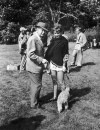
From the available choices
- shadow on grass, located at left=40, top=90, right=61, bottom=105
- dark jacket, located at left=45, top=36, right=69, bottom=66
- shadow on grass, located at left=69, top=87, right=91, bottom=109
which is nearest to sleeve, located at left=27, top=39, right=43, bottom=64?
dark jacket, located at left=45, top=36, right=69, bottom=66

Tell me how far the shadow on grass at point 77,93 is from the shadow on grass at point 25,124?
1.36m

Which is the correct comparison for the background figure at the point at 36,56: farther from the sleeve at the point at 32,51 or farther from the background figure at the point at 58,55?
the background figure at the point at 58,55

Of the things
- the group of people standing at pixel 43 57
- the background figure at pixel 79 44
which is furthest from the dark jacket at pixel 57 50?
the background figure at pixel 79 44

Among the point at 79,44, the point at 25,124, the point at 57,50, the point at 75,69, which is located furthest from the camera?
the point at 79,44

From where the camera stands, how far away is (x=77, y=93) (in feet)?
24.2

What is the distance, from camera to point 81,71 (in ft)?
34.4

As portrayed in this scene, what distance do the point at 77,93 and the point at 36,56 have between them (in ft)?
8.31

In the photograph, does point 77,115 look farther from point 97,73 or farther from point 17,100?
point 97,73

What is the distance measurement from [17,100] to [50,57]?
1626mm

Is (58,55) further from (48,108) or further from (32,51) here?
(48,108)

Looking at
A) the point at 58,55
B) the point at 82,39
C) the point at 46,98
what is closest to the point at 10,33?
the point at 82,39

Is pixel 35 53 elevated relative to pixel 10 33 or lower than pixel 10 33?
lower

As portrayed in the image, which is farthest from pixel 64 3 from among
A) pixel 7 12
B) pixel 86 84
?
pixel 86 84

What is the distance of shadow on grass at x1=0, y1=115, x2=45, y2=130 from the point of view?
502 centimetres
